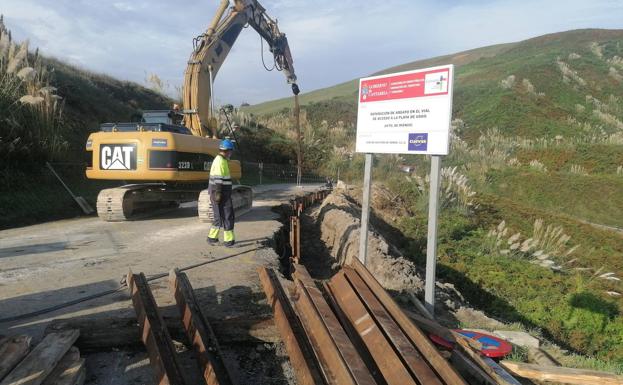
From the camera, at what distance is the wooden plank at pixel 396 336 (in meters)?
2.64

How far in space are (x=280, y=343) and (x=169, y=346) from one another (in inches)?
35.2

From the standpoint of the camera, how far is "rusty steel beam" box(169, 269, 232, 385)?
2.85 metres

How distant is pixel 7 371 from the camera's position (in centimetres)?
259

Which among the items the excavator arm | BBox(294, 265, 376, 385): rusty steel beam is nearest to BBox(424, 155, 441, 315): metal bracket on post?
BBox(294, 265, 376, 385): rusty steel beam

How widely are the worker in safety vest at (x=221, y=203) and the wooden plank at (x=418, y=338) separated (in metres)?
3.05

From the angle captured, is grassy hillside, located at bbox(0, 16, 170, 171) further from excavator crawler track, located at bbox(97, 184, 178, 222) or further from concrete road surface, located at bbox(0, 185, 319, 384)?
concrete road surface, located at bbox(0, 185, 319, 384)

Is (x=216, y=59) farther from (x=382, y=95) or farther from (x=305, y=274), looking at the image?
(x=305, y=274)

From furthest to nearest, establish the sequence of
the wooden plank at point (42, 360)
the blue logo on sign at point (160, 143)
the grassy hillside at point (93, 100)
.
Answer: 1. the grassy hillside at point (93, 100)
2. the blue logo on sign at point (160, 143)
3. the wooden plank at point (42, 360)

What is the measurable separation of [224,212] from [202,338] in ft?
11.9

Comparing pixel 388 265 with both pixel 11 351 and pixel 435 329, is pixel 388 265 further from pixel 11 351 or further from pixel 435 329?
pixel 11 351

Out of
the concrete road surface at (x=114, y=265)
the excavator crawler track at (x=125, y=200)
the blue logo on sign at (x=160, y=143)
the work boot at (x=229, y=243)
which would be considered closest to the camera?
the concrete road surface at (x=114, y=265)

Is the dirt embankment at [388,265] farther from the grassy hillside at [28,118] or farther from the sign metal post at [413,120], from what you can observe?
the grassy hillside at [28,118]

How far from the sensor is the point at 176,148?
26.4ft

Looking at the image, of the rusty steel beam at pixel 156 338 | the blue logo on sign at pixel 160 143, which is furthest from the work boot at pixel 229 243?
the rusty steel beam at pixel 156 338
